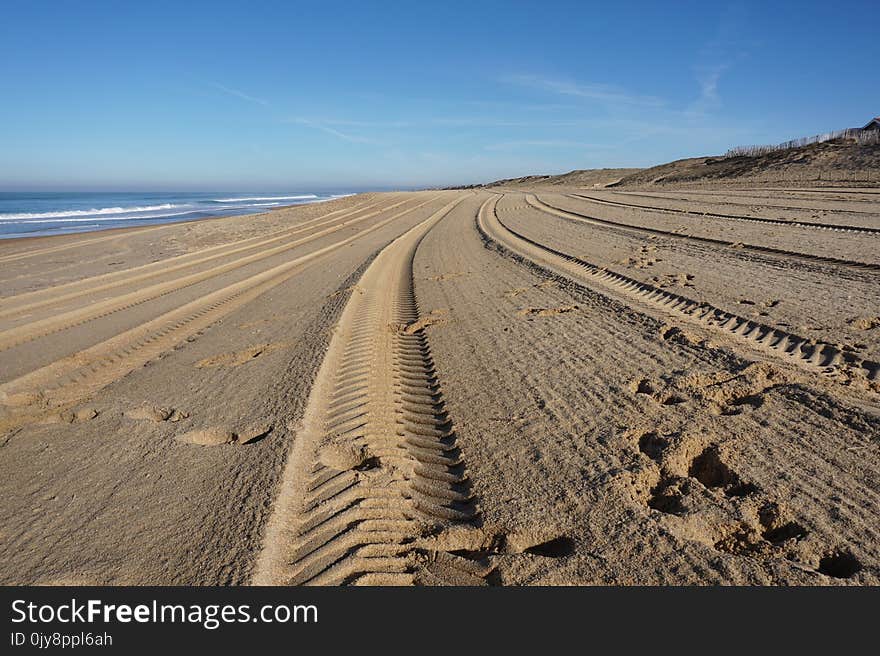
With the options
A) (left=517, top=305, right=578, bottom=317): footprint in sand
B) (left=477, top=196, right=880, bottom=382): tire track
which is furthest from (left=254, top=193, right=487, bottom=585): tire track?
(left=477, top=196, right=880, bottom=382): tire track

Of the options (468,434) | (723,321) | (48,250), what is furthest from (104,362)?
(48,250)

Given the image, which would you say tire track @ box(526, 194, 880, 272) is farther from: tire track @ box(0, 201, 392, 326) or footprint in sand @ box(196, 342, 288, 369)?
tire track @ box(0, 201, 392, 326)

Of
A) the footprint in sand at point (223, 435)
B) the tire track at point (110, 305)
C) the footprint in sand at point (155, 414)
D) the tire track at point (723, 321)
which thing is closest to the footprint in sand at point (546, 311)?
the tire track at point (723, 321)

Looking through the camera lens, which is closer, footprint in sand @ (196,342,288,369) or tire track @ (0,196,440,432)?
tire track @ (0,196,440,432)

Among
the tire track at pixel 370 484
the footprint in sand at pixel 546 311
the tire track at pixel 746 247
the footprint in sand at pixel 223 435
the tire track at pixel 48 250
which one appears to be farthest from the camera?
the tire track at pixel 48 250

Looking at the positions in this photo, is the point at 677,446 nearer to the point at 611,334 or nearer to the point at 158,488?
the point at 611,334

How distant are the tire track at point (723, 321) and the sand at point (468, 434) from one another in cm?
3

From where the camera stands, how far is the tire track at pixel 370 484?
2164mm

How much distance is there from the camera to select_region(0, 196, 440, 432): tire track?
428 cm

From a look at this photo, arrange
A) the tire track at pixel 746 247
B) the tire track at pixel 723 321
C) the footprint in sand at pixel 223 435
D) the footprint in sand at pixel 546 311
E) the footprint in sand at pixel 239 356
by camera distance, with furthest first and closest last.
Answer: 1. the tire track at pixel 746 247
2. the footprint in sand at pixel 546 311
3. the footprint in sand at pixel 239 356
4. the tire track at pixel 723 321
5. the footprint in sand at pixel 223 435

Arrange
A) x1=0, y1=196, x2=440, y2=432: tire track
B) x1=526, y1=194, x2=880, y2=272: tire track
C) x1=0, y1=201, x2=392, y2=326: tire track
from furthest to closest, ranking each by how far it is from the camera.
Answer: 1. x1=0, y1=201, x2=392, y2=326: tire track
2. x1=526, y1=194, x2=880, y2=272: tire track
3. x1=0, y1=196, x2=440, y2=432: tire track

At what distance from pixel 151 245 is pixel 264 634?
1805cm

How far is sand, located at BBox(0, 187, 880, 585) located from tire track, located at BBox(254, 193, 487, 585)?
0.01 meters

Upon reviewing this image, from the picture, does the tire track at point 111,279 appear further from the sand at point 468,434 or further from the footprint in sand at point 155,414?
the footprint in sand at point 155,414
